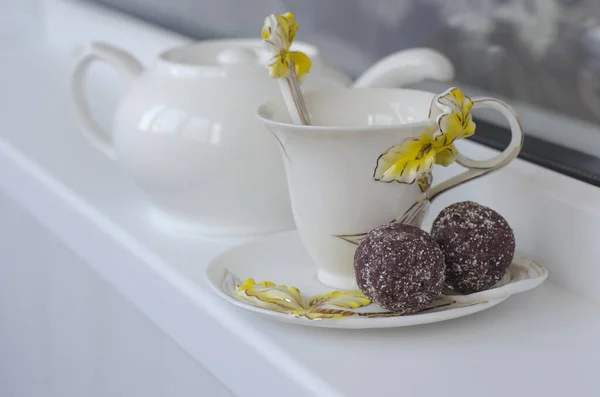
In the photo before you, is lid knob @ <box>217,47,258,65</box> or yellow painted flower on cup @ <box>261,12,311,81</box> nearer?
yellow painted flower on cup @ <box>261,12,311,81</box>

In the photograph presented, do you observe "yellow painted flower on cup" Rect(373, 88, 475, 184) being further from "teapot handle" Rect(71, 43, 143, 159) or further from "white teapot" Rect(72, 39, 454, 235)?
"teapot handle" Rect(71, 43, 143, 159)

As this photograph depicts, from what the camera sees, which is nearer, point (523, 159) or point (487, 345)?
point (487, 345)

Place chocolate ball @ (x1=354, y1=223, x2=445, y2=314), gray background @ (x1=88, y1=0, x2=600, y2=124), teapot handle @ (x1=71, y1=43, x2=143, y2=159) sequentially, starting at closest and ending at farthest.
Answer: chocolate ball @ (x1=354, y1=223, x2=445, y2=314) → gray background @ (x1=88, y1=0, x2=600, y2=124) → teapot handle @ (x1=71, y1=43, x2=143, y2=159)

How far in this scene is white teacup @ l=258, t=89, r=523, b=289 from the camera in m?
0.45

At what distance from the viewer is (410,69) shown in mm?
574

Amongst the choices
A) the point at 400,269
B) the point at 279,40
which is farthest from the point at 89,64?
the point at 400,269

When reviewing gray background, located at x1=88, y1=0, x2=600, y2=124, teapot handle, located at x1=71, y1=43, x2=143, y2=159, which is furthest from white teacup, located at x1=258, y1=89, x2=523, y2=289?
teapot handle, located at x1=71, y1=43, x2=143, y2=159

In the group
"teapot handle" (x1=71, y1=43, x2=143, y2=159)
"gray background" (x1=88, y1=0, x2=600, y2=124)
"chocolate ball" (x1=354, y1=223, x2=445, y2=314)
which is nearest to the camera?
"chocolate ball" (x1=354, y1=223, x2=445, y2=314)

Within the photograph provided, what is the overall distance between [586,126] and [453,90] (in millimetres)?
155

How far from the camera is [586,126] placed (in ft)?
1.82

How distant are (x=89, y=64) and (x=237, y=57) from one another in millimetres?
154

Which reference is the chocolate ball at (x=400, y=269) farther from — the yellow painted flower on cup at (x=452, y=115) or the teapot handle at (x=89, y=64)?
the teapot handle at (x=89, y=64)

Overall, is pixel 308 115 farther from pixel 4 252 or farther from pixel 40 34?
pixel 40 34

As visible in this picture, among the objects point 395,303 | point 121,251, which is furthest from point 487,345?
point 121,251
